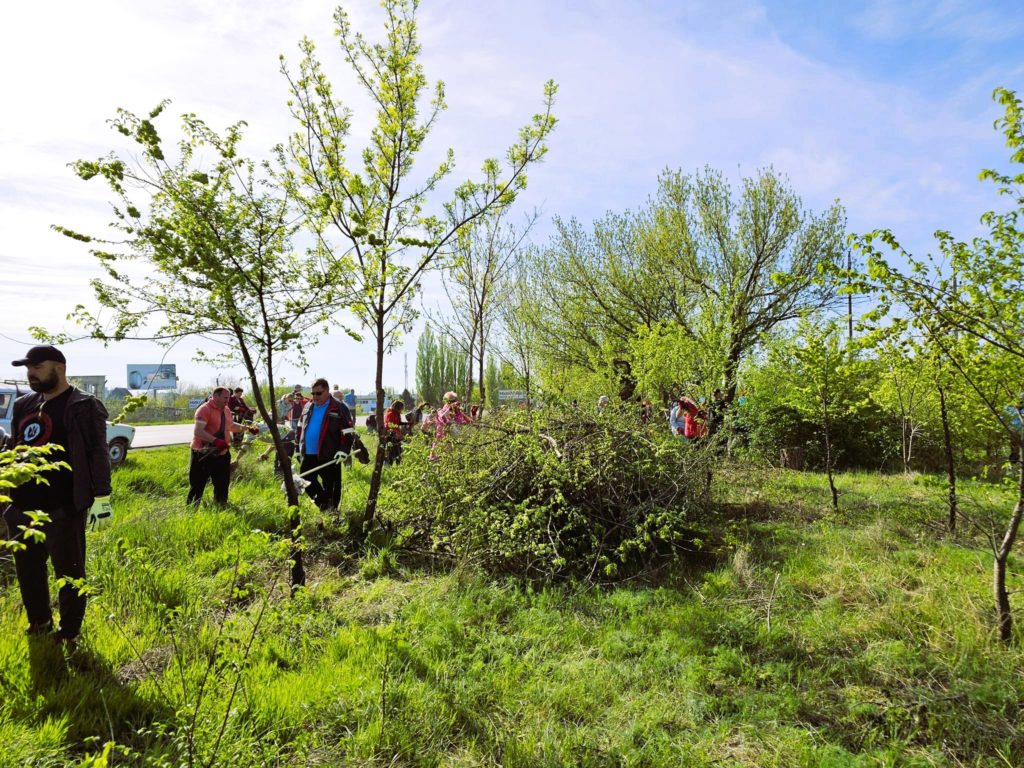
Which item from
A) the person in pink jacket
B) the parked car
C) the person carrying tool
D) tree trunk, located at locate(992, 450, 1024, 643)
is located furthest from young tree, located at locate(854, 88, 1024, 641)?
the parked car

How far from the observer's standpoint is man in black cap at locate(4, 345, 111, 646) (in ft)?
11.1

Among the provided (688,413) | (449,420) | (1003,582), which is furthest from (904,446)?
(449,420)

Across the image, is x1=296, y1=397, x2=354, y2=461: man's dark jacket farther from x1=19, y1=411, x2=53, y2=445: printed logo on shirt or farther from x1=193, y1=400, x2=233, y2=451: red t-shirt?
x1=19, y1=411, x2=53, y2=445: printed logo on shirt

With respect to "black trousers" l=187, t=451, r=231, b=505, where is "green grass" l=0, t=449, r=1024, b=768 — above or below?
below

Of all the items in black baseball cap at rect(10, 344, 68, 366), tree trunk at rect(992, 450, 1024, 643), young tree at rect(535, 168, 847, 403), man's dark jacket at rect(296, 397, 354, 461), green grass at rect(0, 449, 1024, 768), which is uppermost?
young tree at rect(535, 168, 847, 403)

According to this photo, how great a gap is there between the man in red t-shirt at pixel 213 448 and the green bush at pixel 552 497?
7.36 ft

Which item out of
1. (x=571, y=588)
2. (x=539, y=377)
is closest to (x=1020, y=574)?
(x=571, y=588)

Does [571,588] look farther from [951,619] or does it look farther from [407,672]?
[951,619]

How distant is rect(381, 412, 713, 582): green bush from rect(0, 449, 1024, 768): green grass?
0.36m

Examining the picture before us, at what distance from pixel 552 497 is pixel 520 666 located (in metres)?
2.19

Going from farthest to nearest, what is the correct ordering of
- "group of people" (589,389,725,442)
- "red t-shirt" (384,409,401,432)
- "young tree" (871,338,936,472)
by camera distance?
"red t-shirt" (384,409,401,432)
"group of people" (589,389,725,442)
"young tree" (871,338,936,472)

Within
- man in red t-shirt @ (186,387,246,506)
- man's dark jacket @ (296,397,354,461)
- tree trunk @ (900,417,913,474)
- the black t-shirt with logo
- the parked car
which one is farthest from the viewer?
the parked car

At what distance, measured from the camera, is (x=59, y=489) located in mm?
3377

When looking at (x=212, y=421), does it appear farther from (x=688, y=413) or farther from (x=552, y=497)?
(x=688, y=413)
